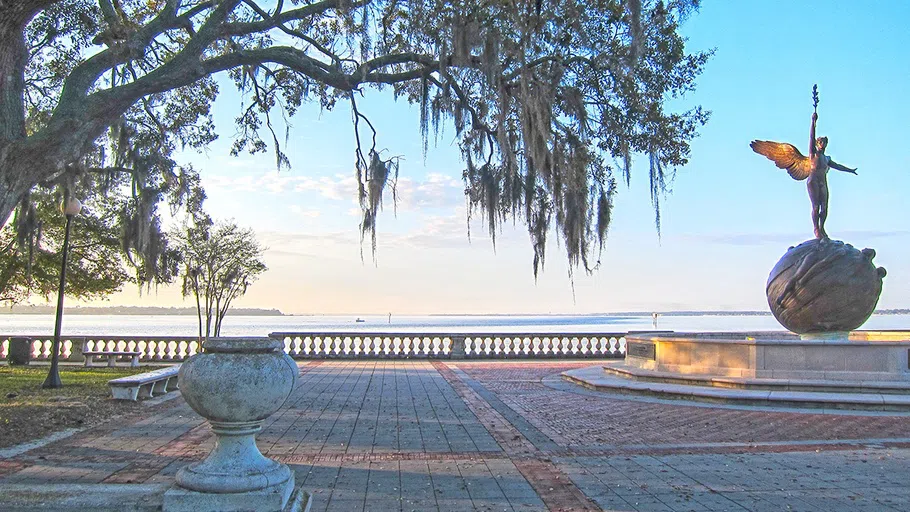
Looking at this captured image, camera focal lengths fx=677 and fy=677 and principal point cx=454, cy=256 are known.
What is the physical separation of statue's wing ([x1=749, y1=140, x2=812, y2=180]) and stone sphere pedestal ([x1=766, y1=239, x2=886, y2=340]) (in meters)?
1.96

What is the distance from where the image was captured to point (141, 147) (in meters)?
14.5

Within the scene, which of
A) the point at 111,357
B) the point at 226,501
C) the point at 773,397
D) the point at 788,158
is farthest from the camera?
the point at 111,357

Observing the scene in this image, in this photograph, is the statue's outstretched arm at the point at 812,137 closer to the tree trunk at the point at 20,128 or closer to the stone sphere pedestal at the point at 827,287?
the stone sphere pedestal at the point at 827,287

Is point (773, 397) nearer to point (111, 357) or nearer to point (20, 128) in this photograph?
point (20, 128)

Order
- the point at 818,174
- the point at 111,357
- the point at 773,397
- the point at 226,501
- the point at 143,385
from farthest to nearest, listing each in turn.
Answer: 1. the point at 111,357
2. the point at 818,174
3. the point at 143,385
4. the point at 773,397
5. the point at 226,501

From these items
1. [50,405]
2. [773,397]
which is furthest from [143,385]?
[773,397]

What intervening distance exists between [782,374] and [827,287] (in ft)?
10.6

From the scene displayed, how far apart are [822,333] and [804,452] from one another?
9.02m

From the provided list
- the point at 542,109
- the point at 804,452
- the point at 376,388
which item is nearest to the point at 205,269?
the point at 376,388

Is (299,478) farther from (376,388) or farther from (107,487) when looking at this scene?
(376,388)

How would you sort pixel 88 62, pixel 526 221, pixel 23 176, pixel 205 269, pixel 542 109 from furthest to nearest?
pixel 205 269 < pixel 526 221 < pixel 542 109 < pixel 88 62 < pixel 23 176

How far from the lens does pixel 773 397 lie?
11.5 metres

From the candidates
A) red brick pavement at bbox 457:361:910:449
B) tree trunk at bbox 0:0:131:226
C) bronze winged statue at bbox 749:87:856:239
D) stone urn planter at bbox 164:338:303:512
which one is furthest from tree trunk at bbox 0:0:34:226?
bronze winged statue at bbox 749:87:856:239

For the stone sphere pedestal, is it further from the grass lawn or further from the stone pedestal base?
the stone pedestal base
